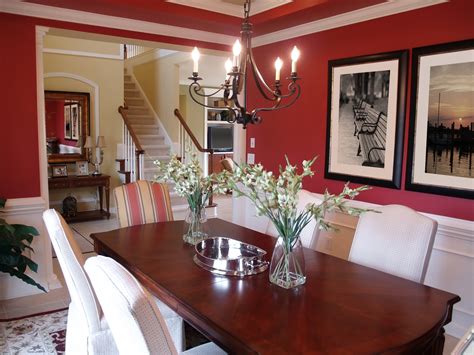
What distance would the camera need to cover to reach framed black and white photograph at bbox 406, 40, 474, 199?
2.86m

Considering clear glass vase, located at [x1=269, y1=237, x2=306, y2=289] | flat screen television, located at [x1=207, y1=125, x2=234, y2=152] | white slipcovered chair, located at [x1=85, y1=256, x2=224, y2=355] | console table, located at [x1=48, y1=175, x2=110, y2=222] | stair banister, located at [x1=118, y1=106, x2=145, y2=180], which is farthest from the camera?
flat screen television, located at [x1=207, y1=125, x2=234, y2=152]

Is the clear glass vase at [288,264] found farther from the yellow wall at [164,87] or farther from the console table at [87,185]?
the yellow wall at [164,87]

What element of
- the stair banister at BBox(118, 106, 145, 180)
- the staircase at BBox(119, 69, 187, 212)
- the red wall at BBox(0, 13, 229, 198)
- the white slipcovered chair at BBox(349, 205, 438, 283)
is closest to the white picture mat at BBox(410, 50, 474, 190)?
the white slipcovered chair at BBox(349, 205, 438, 283)

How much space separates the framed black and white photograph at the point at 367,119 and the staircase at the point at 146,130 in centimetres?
368

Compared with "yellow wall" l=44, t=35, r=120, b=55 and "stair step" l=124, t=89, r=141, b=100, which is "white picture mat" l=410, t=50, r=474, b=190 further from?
"stair step" l=124, t=89, r=141, b=100

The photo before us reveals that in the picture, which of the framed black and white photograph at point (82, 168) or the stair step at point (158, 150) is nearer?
the framed black and white photograph at point (82, 168)

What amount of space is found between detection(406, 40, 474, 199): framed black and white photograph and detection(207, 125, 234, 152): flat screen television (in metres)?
8.05

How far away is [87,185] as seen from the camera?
6.39 metres

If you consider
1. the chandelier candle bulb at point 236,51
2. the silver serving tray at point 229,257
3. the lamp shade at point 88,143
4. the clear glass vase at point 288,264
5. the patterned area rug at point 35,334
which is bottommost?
the patterned area rug at point 35,334

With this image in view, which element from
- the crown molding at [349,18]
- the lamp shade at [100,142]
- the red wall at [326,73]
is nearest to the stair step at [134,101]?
the lamp shade at [100,142]

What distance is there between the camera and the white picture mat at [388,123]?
3.32 meters

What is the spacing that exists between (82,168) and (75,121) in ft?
2.48

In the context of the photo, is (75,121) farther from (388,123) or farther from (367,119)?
(388,123)

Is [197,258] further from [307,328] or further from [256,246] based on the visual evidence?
[307,328]
